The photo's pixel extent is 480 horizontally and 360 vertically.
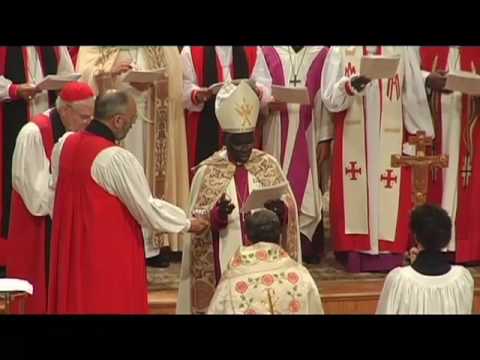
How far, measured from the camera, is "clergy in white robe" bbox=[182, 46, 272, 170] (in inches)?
400

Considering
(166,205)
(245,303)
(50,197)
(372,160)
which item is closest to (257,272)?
(245,303)

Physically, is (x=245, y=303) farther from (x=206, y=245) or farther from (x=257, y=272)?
(x=206, y=245)

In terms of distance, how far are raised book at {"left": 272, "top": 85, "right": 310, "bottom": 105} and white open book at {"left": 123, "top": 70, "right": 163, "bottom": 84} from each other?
0.82 metres

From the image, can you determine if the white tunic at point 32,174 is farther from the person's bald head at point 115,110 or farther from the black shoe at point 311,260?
the black shoe at point 311,260

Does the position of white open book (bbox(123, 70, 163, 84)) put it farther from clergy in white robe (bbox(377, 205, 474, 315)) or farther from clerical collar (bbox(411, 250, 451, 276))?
clerical collar (bbox(411, 250, 451, 276))

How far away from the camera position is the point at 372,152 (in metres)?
9.93

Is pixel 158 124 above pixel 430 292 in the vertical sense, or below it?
above

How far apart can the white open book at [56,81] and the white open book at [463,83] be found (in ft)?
8.12

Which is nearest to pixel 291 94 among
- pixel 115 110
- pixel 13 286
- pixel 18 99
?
pixel 18 99

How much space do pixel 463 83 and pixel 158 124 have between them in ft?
7.07

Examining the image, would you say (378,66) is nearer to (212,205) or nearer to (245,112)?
(245,112)

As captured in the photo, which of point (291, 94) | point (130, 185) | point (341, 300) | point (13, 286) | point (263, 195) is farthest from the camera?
point (291, 94)

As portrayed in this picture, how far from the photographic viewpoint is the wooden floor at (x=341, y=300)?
28.8 ft

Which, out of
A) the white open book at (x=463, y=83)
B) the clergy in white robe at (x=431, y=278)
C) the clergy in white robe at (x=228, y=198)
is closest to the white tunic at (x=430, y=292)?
the clergy in white robe at (x=431, y=278)
